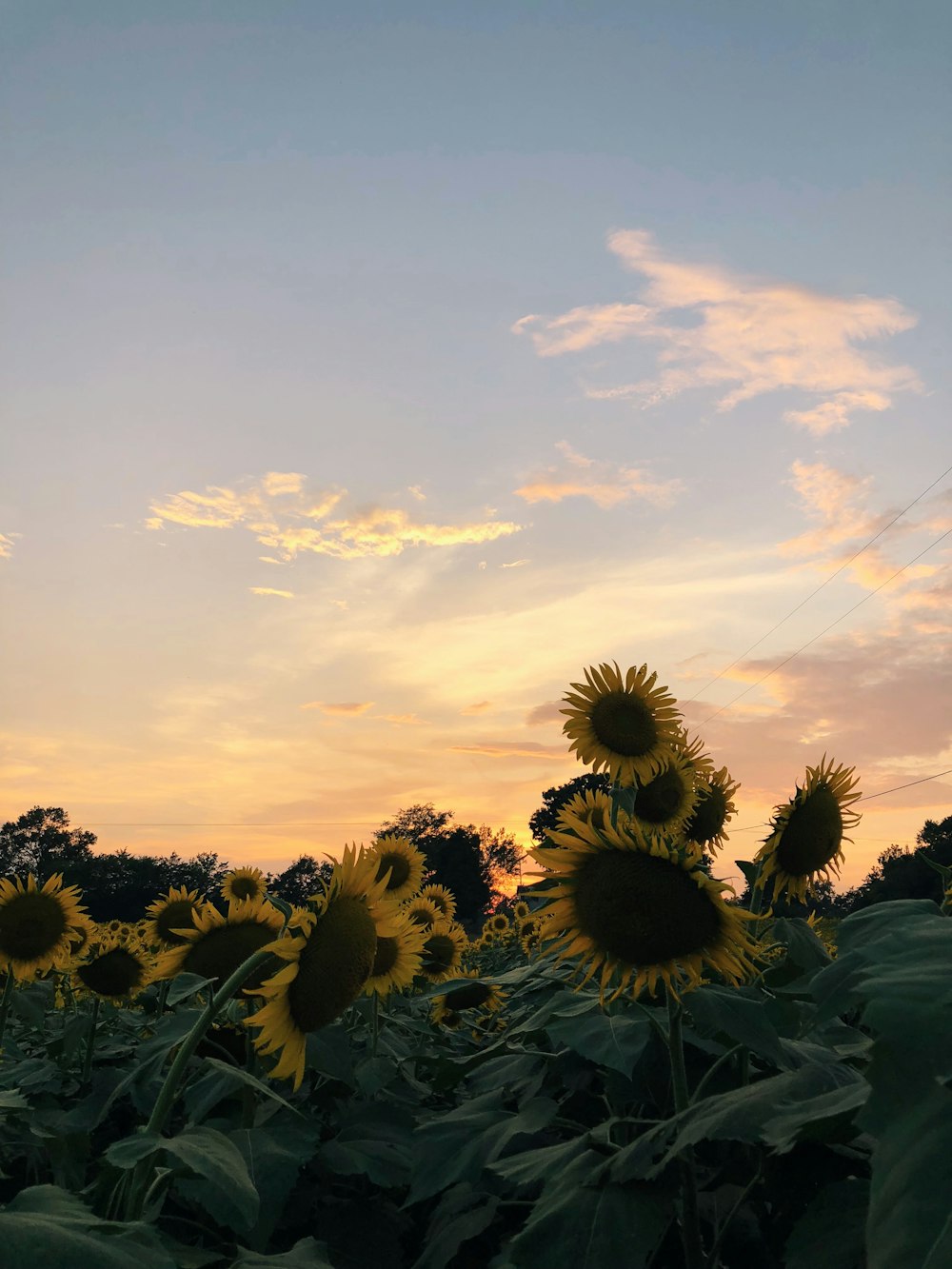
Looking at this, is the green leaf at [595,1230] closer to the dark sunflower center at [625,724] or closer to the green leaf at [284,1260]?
the green leaf at [284,1260]

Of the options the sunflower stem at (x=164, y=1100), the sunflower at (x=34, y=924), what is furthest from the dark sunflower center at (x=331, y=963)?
the sunflower at (x=34, y=924)

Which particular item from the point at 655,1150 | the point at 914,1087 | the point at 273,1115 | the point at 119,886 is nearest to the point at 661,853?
the point at 655,1150

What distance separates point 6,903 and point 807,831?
6149mm

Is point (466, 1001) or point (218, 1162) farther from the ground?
point (218, 1162)

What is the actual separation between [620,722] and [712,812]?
0.93 metres

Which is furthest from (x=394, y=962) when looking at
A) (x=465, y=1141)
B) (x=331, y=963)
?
(x=331, y=963)

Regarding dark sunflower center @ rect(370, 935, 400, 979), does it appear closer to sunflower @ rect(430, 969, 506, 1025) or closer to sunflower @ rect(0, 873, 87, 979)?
sunflower @ rect(430, 969, 506, 1025)

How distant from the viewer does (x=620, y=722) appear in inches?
236

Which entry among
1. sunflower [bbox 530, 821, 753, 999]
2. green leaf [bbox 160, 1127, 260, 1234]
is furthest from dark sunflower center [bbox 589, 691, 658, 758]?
green leaf [bbox 160, 1127, 260, 1234]

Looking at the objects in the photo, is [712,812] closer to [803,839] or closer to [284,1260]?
[803,839]

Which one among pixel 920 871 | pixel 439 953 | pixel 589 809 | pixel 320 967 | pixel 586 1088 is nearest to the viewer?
pixel 320 967

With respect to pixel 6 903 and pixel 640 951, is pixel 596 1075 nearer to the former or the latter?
pixel 640 951

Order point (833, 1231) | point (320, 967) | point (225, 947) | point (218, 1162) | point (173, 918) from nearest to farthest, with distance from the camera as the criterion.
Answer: point (833, 1231) < point (218, 1162) < point (320, 967) < point (225, 947) < point (173, 918)

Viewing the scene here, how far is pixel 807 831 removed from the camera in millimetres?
4293
